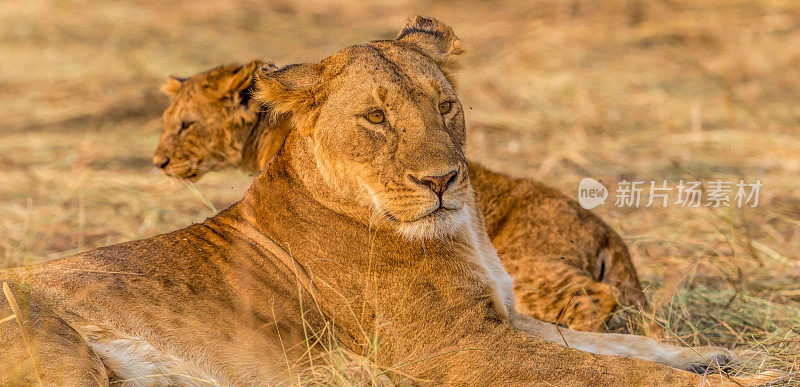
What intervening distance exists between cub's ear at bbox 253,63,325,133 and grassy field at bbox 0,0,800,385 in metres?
0.89

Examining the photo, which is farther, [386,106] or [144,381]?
[386,106]

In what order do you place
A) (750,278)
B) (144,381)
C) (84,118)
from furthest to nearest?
(84,118) < (750,278) < (144,381)

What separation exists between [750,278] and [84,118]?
7.51 m

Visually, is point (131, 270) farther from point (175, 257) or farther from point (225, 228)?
point (225, 228)

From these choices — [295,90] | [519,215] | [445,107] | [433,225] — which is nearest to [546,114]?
[519,215]

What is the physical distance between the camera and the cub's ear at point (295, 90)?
3.60 metres

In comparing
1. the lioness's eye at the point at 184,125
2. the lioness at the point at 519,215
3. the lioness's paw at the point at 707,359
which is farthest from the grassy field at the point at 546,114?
the lioness's eye at the point at 184,125

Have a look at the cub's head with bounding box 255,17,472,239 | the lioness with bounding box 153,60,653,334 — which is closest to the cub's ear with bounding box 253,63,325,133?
the cub's head with bounding box 255,17,472,239

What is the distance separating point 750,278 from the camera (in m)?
5.54

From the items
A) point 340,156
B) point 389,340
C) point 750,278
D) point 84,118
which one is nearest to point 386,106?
point 340,156

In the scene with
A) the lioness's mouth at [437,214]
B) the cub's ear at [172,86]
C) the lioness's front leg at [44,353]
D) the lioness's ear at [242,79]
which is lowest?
the lioness's front leg at [44,353]

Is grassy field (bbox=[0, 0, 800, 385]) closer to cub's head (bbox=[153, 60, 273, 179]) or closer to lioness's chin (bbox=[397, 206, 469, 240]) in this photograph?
cub's head (bbox=[153, 60, 273, 179])

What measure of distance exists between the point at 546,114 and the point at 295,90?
274 inches

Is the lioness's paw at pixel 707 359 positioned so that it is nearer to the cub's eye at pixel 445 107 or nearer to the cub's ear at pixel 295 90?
the cub's eye at pixel 445 107
